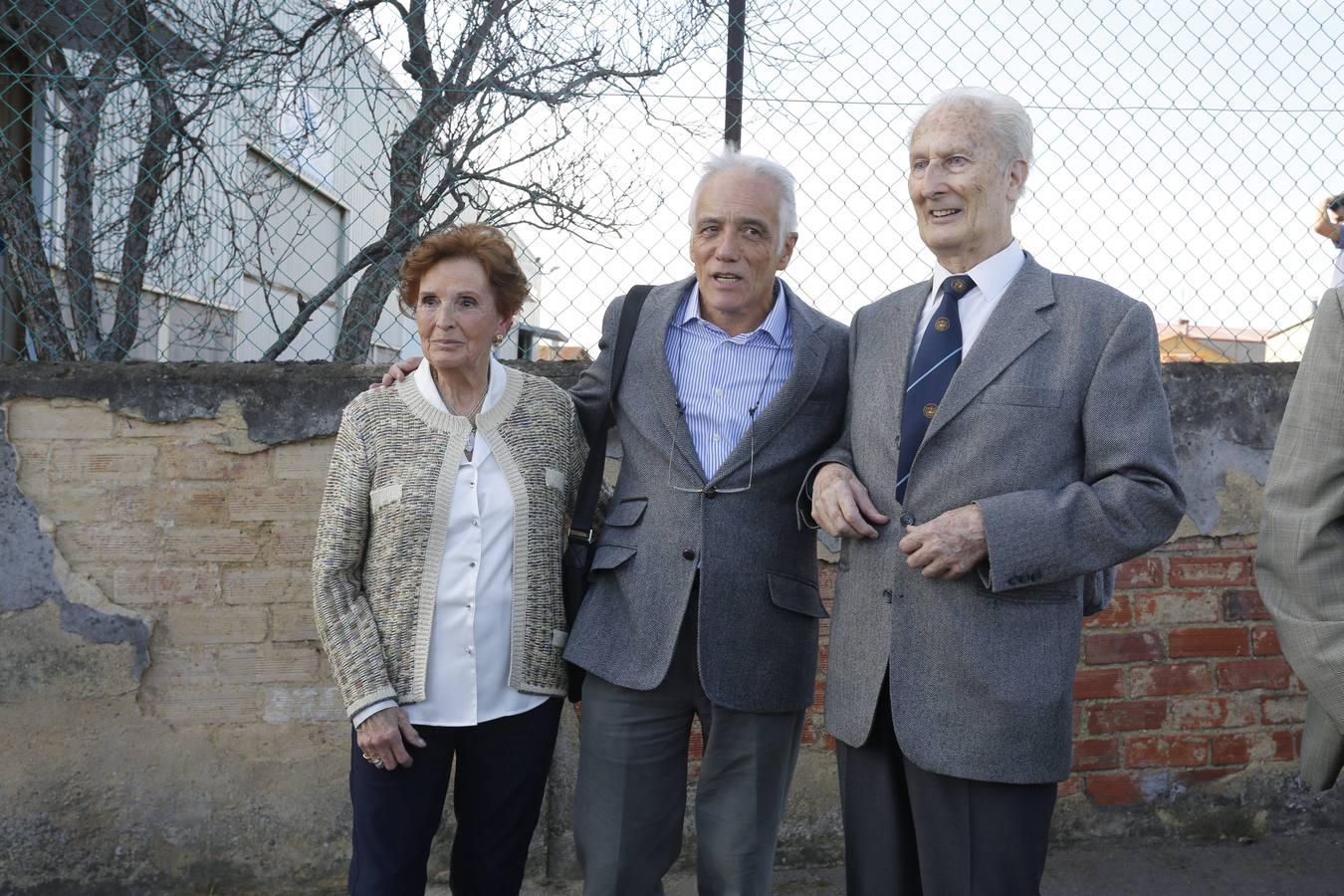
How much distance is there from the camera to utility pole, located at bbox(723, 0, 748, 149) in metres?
3.54

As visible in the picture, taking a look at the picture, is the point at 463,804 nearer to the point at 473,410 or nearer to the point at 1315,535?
the point at 473,410

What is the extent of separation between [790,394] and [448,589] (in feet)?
2.94

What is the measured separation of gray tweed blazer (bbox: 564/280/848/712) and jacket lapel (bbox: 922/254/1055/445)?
0.44m

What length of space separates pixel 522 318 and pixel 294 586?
1.12 metres

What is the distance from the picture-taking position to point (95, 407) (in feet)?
10.6

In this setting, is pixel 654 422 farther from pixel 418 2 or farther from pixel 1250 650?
pixel 1250 650

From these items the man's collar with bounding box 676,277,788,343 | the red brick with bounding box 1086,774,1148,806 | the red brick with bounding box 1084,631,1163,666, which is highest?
the man's collar with bounding box 676,277,788,343

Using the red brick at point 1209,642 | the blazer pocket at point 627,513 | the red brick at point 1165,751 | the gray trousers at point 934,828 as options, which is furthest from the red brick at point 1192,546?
the blazer pocket at point 627,513

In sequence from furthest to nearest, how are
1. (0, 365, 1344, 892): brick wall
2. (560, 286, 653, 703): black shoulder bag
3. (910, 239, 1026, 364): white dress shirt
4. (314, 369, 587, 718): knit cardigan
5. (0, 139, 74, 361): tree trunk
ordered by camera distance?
1. (0, 139, 74, 361): tree trunk
2. (0, 365, 1344, 892): brick wall
3. (560, 286, 653, 703): black shoulder bag
4. (314, 369, 587, 718): knit cardigan
5. (910, 239, 1026, 364): white dress shirt

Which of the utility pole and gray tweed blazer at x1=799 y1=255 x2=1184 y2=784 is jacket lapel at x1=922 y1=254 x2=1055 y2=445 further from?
the utility pole

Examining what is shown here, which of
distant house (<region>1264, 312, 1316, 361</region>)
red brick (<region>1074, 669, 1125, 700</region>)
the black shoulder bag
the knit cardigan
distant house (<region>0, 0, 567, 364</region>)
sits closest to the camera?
the knit cardigan

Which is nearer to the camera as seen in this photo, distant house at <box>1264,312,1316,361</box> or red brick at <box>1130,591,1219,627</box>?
red brick at <box>1130,591,1219,627</box>

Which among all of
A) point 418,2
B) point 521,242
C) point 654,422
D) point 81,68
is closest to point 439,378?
point 654,422

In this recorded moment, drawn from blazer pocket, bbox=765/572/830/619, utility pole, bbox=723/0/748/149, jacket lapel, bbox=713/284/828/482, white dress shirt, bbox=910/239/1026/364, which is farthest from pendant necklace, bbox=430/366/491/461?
utility pole, bbox=723/0/748/149
